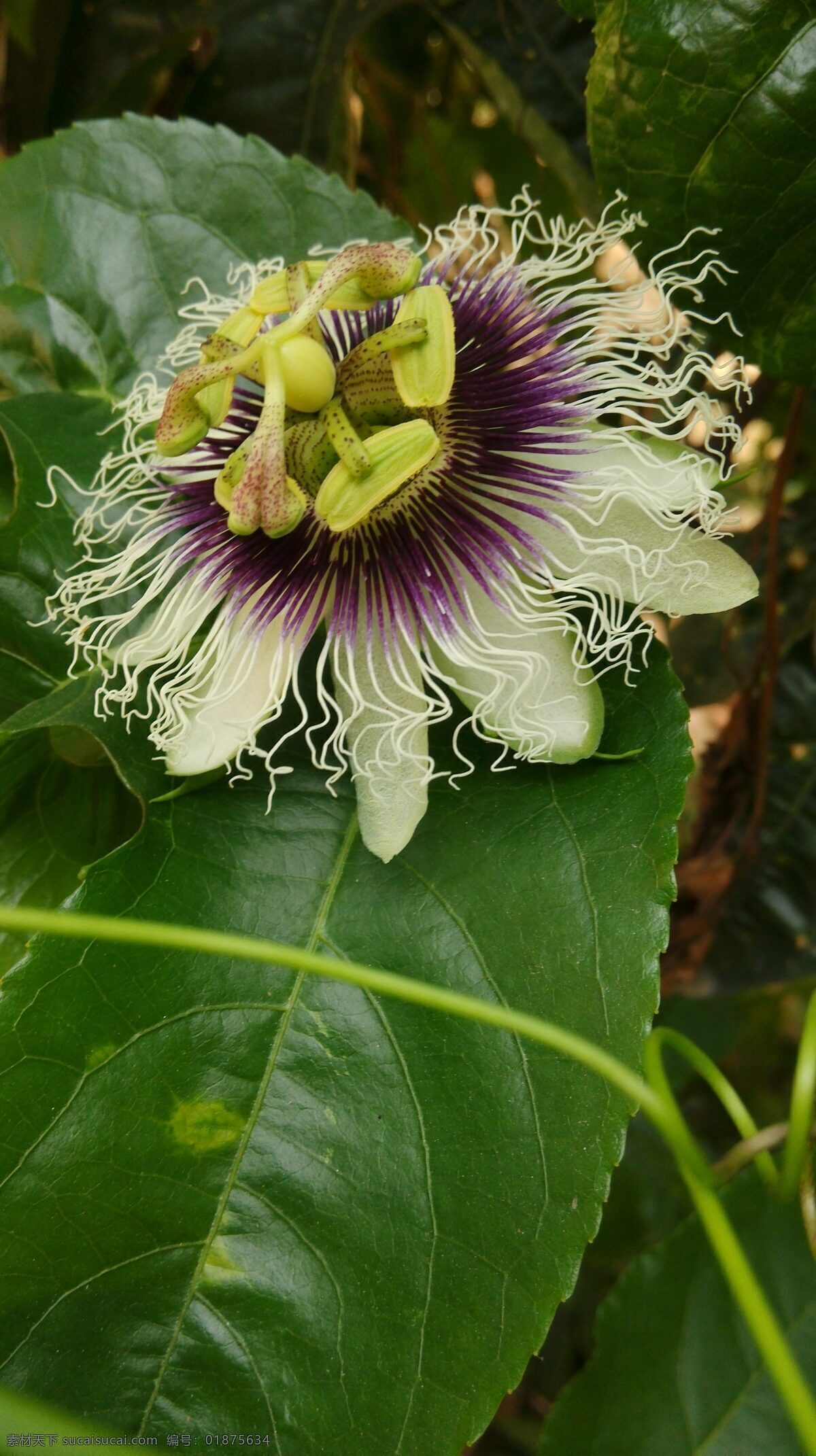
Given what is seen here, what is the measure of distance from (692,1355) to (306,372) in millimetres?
803

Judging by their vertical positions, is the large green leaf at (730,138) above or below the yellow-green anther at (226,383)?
below

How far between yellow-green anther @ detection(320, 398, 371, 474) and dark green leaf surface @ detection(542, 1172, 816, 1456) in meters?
0.63

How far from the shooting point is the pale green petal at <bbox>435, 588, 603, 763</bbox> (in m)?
0.83

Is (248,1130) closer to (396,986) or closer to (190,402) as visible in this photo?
(396,986)

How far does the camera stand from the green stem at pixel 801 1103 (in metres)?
0.64

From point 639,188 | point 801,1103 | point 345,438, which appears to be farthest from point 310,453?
point 801,1103

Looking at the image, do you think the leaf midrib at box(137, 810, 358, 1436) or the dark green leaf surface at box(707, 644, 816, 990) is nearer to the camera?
Result: the leaf midrib at box(137, 810, 358, 1436)

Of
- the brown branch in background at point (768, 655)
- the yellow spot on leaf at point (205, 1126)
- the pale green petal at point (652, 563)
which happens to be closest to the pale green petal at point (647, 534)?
the pale green petal at point (652, 563)

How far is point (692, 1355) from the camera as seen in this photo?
874 mm

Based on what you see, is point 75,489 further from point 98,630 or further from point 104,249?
point 104,249

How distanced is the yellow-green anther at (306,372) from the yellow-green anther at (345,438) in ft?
0.03

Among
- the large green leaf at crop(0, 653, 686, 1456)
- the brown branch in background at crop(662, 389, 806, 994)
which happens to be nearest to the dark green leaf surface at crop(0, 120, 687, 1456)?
the large green leaf at crop(0, 653, 686, 1456)

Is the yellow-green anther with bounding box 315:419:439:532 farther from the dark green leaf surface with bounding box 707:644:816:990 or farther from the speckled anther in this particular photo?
the dark green leaf surface with bounding box 707:644:816:990

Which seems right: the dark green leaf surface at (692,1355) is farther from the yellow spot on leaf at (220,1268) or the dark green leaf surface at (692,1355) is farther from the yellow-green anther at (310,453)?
the yellow-green anther at (310,453)
